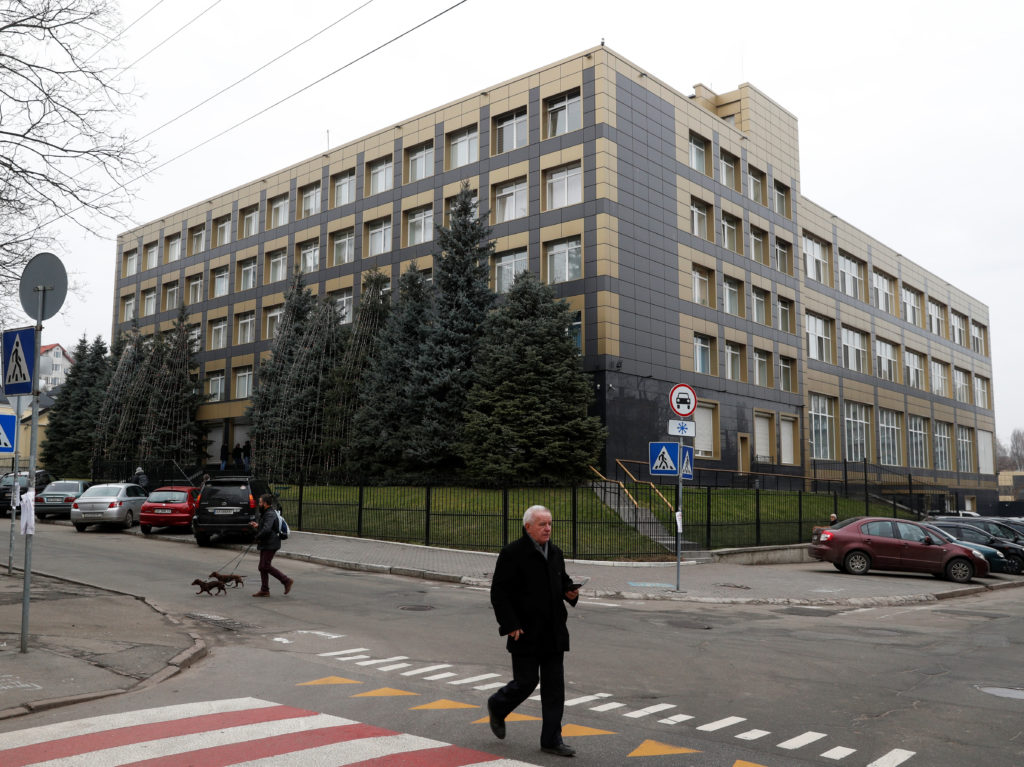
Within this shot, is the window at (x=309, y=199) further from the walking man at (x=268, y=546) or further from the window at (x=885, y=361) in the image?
the walking man at (x=268, y=546)

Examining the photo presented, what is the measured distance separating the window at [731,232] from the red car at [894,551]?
21.5 metres

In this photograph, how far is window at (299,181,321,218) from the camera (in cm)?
4706

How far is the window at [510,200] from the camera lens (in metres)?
36.7

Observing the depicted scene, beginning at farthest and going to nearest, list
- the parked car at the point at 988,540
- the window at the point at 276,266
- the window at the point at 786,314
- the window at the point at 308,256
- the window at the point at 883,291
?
the window at the point at 883,291 → the window at the point at 276,266 → the window at the point at 308,256 → the window at the point at 786,314 → the parked car at the point at 988,540

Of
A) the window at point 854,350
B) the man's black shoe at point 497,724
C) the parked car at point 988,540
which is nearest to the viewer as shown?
the man's black shoe at point 497,724

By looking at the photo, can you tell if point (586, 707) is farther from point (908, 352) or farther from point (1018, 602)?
point (908, 352)

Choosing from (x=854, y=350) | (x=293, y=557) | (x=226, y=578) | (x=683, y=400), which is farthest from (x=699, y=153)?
(x=226, y=578)

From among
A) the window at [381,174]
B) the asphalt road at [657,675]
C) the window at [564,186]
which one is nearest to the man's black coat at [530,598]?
the asphalt road at [657,675]

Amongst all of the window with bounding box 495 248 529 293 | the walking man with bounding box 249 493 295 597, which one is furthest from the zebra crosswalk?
the window with bounding box 495 248 529 293

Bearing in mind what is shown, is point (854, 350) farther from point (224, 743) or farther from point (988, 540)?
point (224, 743)

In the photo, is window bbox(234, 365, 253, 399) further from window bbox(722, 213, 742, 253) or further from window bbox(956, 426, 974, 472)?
window bbox(956, 426, 974, 472)

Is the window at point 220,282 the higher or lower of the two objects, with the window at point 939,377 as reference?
higher

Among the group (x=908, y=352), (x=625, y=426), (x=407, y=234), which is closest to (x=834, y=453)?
(x=908, y=352)

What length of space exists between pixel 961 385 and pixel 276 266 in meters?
50.6
